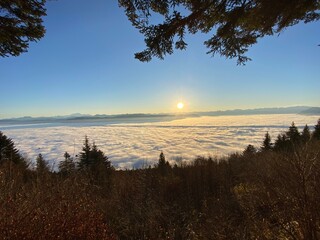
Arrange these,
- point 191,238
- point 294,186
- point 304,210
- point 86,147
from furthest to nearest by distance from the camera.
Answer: point 86,147
point 191,238
point 294,186
point 304,210

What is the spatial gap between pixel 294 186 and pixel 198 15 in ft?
12.4

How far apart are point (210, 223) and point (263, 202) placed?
3.79 meters

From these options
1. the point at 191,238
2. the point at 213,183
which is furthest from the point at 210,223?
the point at 213,183

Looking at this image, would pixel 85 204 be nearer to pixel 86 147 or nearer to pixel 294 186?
pixel 294 186

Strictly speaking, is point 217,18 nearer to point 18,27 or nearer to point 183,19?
point 183,19

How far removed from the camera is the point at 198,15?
17.2 feet

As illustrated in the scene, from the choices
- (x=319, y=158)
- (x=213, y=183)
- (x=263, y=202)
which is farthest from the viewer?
(x=213, y=183)

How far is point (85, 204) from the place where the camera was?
19.5 ft

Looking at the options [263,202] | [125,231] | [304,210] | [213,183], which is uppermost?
[304,210]

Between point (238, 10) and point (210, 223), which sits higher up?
point (238, 10)

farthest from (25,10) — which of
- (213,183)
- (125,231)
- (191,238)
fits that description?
(213,183)

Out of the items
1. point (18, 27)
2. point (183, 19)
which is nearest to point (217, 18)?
point (183, 19)

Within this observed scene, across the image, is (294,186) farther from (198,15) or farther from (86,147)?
(86,147)

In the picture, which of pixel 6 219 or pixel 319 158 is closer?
pixel 6 219
